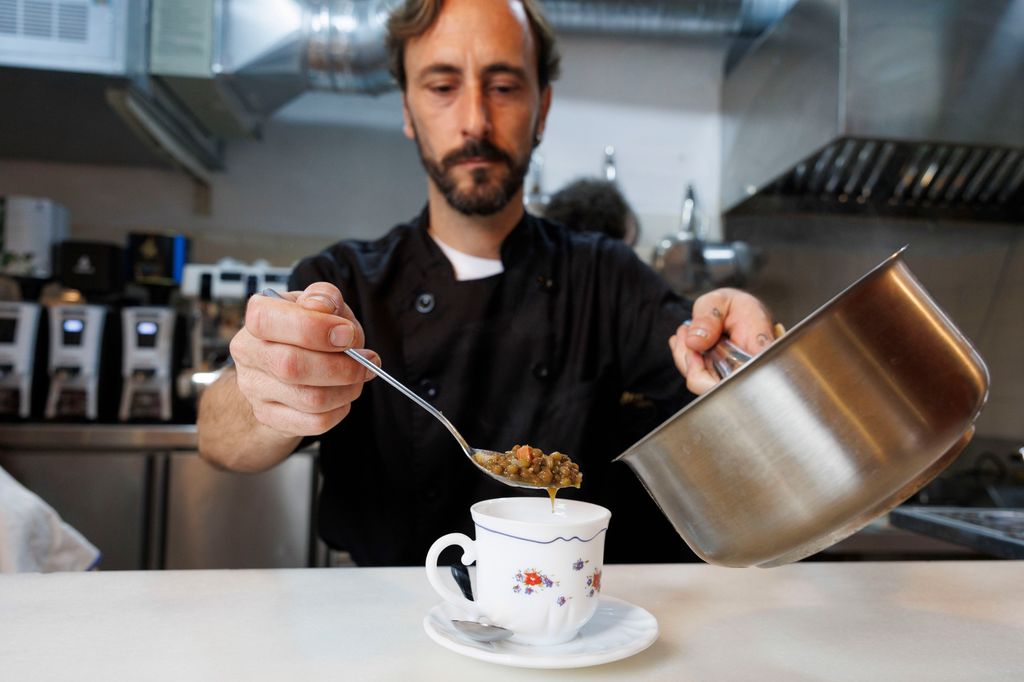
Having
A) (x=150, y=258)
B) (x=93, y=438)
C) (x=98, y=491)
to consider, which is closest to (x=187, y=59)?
(x=150, y=258)

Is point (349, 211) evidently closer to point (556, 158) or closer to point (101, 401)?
point (556, 158)

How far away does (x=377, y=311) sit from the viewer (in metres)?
1.30

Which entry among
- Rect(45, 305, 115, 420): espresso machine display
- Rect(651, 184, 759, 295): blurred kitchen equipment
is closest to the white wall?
Rect(651, 184, 759, 295): blurred kitchen equipment

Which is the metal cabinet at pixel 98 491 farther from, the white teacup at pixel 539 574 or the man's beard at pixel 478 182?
the white teacup at pixel 539 574

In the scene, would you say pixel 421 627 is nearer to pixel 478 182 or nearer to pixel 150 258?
pixel 478 182

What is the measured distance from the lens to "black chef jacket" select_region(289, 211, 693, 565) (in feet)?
4.00

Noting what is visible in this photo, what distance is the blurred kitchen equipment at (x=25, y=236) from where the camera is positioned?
2.44 meters

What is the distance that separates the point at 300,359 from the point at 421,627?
0.84 feet

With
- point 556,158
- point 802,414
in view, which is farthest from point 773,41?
point 802,414

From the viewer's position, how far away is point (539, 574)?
0.58 meters

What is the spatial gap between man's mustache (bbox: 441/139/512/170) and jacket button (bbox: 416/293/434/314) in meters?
0.22

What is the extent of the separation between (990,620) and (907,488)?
0.34m

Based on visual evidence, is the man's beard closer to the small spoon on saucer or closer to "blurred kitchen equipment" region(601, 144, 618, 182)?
the small spoon on saucer

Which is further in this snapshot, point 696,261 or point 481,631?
point 696,261
